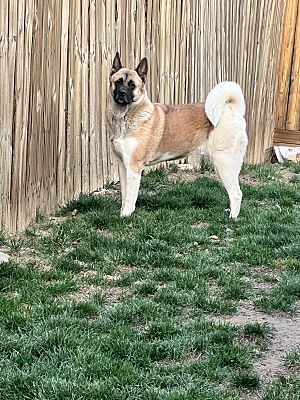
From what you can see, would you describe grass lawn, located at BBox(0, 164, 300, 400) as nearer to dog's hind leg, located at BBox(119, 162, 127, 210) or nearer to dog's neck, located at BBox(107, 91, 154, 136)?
dog's hind leg, located at BBox(119, 162, 127, 210)

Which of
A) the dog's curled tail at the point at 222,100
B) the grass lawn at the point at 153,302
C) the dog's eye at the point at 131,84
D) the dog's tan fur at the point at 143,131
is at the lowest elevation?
the grass lawn at the point at 153,302

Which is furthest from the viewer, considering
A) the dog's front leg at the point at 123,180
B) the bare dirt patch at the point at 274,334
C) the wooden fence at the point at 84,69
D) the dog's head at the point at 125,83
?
the dog's front leg at the point at 123,180

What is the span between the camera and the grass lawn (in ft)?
10.9

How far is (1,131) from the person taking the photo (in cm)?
525

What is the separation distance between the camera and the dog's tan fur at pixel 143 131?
6453 mm

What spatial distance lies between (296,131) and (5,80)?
20.9 ft

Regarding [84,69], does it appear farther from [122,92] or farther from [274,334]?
[274,334]

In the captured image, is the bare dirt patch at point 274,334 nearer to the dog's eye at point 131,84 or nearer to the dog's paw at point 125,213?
the dog's paw at point 125,213

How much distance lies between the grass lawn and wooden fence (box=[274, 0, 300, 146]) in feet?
13.2

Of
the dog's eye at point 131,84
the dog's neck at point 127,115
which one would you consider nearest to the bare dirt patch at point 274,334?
the dog's neck at point 127,115

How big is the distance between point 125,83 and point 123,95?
13 centimetres

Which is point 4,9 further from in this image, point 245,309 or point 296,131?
point 296,131

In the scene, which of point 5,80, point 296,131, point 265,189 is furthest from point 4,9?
point 296,131

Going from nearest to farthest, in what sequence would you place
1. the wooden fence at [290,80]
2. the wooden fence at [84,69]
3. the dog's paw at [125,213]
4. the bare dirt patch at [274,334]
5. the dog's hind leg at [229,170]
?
the bare dirt patch at [274,334] → the wooden fence at [84,69] → the dog's paw at [125,213] → the dog's hind leg at [229,170] → the wooden fence at [290,80]
